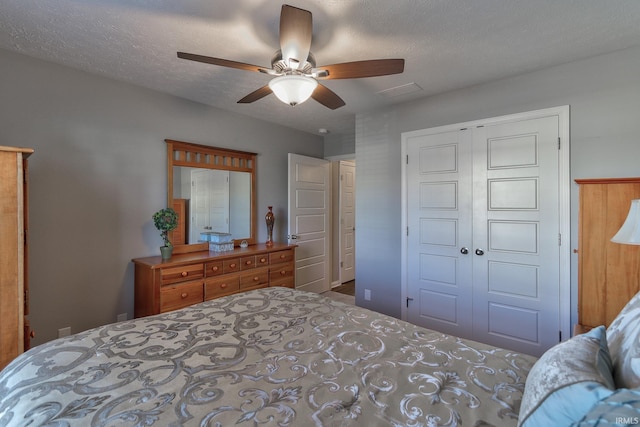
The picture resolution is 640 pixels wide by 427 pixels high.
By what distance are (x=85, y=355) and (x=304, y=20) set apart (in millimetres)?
1837

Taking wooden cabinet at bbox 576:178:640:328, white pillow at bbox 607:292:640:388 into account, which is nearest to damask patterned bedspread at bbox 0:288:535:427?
white pillow at bbox 607:292:640:388

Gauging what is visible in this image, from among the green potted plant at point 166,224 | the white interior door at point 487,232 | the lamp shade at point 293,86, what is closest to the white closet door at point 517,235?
the white interior door at point 487,232

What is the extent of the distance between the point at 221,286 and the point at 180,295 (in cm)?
41

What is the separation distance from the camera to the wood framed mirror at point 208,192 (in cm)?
314

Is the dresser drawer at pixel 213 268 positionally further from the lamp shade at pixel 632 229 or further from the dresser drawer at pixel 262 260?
the lamp shade at pixel 632 229

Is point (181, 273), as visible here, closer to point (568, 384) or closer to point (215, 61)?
point (215, 61)

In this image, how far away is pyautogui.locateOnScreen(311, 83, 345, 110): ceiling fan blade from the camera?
6.72 ft

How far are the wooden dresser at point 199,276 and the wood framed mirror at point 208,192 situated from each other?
306mm

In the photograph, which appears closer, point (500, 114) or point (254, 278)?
point (500, 114)

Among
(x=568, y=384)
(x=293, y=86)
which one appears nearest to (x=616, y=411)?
(x=568, y=384)

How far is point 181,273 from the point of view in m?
2.69

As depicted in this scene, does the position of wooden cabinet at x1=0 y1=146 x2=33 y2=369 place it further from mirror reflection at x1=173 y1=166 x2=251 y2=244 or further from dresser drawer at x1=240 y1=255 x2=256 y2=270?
dresser drawer at x1=240 y1=255 x2=256 y2=270

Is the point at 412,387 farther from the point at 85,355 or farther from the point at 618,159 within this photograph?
the point at 618,159

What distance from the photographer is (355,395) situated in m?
0.94
